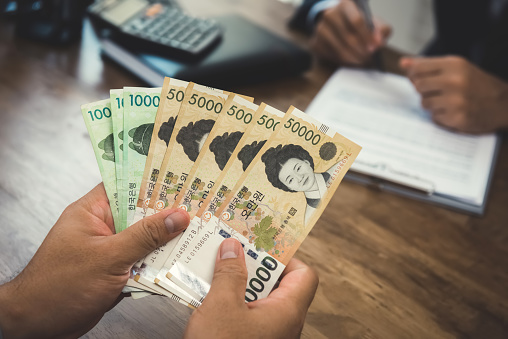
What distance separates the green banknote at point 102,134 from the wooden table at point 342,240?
134 millimetres

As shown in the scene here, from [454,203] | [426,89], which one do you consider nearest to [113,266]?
[454,203]

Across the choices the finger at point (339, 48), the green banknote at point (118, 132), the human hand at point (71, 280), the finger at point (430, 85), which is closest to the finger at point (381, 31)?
the finger at point (339, 48)

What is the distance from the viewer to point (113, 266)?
54 cm

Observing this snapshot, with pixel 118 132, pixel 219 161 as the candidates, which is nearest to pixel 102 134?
pixel 118 132

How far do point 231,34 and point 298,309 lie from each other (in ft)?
2.51

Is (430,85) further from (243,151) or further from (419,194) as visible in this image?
(243,151)

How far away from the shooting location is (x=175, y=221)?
58cm

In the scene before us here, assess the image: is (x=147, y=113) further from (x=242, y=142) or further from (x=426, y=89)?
(x=426, y=89)

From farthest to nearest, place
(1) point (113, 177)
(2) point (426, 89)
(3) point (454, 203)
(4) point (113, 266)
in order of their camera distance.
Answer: (2) point (426, 89) < (3) point (454, 203) < (1) point (113, 177) < (4) point (113, 266)

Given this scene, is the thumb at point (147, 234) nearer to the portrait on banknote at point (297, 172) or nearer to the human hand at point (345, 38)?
the portrait on banknote at point (297, 172)

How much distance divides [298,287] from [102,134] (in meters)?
0.35

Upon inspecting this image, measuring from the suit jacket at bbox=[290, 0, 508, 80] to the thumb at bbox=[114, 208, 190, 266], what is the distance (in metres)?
0.95

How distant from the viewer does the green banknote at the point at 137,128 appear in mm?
659

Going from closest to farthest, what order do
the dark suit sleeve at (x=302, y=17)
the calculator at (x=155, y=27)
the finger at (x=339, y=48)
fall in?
1. the calculator at (x=155, y=27)
2. the finger at (x=339, y=48)
3. the dark suit sleeve at (x=302, y=17)
